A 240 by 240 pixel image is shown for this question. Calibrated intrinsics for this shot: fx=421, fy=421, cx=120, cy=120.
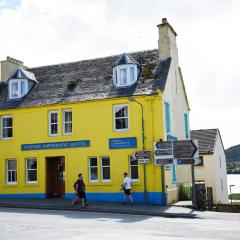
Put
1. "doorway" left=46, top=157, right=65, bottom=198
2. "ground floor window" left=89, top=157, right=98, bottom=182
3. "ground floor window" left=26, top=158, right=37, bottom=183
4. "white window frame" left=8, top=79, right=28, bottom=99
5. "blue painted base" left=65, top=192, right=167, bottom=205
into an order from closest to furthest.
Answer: "blue painted base" left=65, top=192, right=167, bottom=205 < "ground floor window" left=89, top=157, right=98, bottom=182 < "doorway" left=46, top=157, right=65, bottom=198 < "ground floor window" left=26, top=158, right=37, bottom=183 < "white window frame" left=8, top=79, right=28, bottom=99

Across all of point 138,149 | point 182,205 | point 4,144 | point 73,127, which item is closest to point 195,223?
point 182,205

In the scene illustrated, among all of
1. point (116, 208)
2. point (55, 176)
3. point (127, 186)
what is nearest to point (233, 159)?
point (55, 176)

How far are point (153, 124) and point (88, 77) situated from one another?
6.70 m

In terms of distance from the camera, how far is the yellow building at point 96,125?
2416 cm

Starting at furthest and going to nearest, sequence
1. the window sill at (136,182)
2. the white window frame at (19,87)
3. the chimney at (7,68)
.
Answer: the chimney at (7,68)
the white window frame at (19,87)
the window sill at (136,182)

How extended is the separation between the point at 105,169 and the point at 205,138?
1638 centimetres

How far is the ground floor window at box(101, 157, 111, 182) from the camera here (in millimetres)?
25219

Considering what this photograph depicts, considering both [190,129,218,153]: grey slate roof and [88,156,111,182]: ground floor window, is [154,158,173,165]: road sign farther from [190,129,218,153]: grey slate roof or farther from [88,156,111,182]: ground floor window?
[190,129,218,153]: grey slate roof

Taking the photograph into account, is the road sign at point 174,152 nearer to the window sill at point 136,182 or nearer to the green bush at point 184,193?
the window sill at point 136,182

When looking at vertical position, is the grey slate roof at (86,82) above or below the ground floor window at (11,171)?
above

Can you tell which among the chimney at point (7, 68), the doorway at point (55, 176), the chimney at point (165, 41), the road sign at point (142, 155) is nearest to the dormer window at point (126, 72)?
the chimney at point (165, 41)

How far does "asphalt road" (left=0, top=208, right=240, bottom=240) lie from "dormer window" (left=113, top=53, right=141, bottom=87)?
31.1 feet

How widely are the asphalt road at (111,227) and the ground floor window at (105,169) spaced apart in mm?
6198

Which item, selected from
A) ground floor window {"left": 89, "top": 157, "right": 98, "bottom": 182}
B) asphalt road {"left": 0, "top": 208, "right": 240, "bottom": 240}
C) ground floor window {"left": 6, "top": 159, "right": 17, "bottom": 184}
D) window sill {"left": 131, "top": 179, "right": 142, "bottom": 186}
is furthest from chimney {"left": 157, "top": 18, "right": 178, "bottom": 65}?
ground floor window {"left": 6, "top": 159, "right": 17, "bottom": 184}
